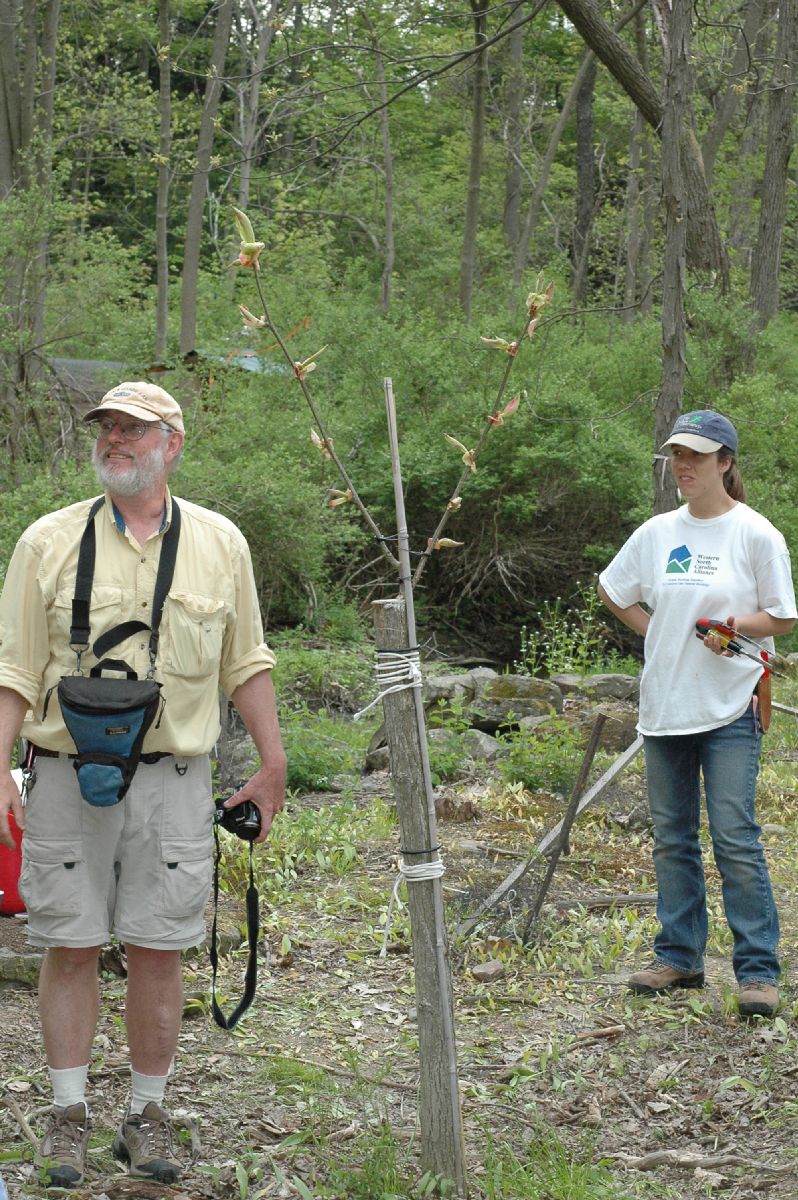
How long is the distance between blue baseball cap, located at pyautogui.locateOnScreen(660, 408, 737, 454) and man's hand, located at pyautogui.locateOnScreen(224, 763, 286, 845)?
1734mm

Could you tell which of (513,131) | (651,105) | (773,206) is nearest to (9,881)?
(651,105)

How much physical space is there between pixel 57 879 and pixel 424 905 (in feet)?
2.94

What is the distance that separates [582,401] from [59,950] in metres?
10.8

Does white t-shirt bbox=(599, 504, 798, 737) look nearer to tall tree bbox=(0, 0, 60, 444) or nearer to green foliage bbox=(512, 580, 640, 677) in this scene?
green foliage bbox=(512, 580, 640, 677)

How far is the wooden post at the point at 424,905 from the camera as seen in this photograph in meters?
3.46

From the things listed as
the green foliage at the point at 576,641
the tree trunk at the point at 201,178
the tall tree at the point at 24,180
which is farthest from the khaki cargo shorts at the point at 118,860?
the tree trunk at the point at 201,178

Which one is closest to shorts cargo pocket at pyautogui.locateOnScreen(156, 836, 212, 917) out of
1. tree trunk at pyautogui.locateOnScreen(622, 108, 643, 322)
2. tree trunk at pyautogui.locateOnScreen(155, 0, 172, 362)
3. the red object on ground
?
→ the red object on ground

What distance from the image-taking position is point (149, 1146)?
138 inches

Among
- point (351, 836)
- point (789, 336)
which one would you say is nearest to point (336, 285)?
point (789, 336)

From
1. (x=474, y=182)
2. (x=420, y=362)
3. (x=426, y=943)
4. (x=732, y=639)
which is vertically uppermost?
(x=474, y=182)

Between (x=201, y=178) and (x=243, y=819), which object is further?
(x=201, y=178)

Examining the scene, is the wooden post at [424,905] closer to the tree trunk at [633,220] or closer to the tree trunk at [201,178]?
the tree trunk at [201,178]

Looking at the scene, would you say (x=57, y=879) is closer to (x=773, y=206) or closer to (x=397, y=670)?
(x=397, y=670)

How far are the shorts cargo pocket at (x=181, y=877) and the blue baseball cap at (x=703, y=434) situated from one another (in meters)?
2.02
